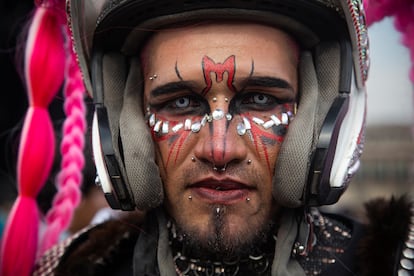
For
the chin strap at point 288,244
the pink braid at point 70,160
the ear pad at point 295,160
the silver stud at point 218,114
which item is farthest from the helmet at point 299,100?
the pink braid at point 70,160

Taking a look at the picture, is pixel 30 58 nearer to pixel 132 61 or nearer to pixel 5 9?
pixel 132 61

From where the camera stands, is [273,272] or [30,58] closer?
[273,272]

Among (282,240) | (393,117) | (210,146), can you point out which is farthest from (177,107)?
(393,117)

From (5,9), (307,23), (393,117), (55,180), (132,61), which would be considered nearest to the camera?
(307,23)

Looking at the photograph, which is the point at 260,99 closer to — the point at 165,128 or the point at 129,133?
the point at 165,128

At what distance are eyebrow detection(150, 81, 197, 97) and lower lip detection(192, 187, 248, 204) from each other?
342 millimetres

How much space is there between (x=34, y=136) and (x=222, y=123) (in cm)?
97

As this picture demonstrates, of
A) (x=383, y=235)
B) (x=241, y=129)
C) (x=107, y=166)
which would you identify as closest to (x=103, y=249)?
(x=107, y=166)

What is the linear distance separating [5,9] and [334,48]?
2.05 metres

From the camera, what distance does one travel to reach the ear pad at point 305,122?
1.96 metres

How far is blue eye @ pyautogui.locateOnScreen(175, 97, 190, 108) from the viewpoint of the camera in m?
2.09

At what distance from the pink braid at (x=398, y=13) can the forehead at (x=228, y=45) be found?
1.72 ft

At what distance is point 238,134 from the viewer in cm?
198

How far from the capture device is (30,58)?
254cm
